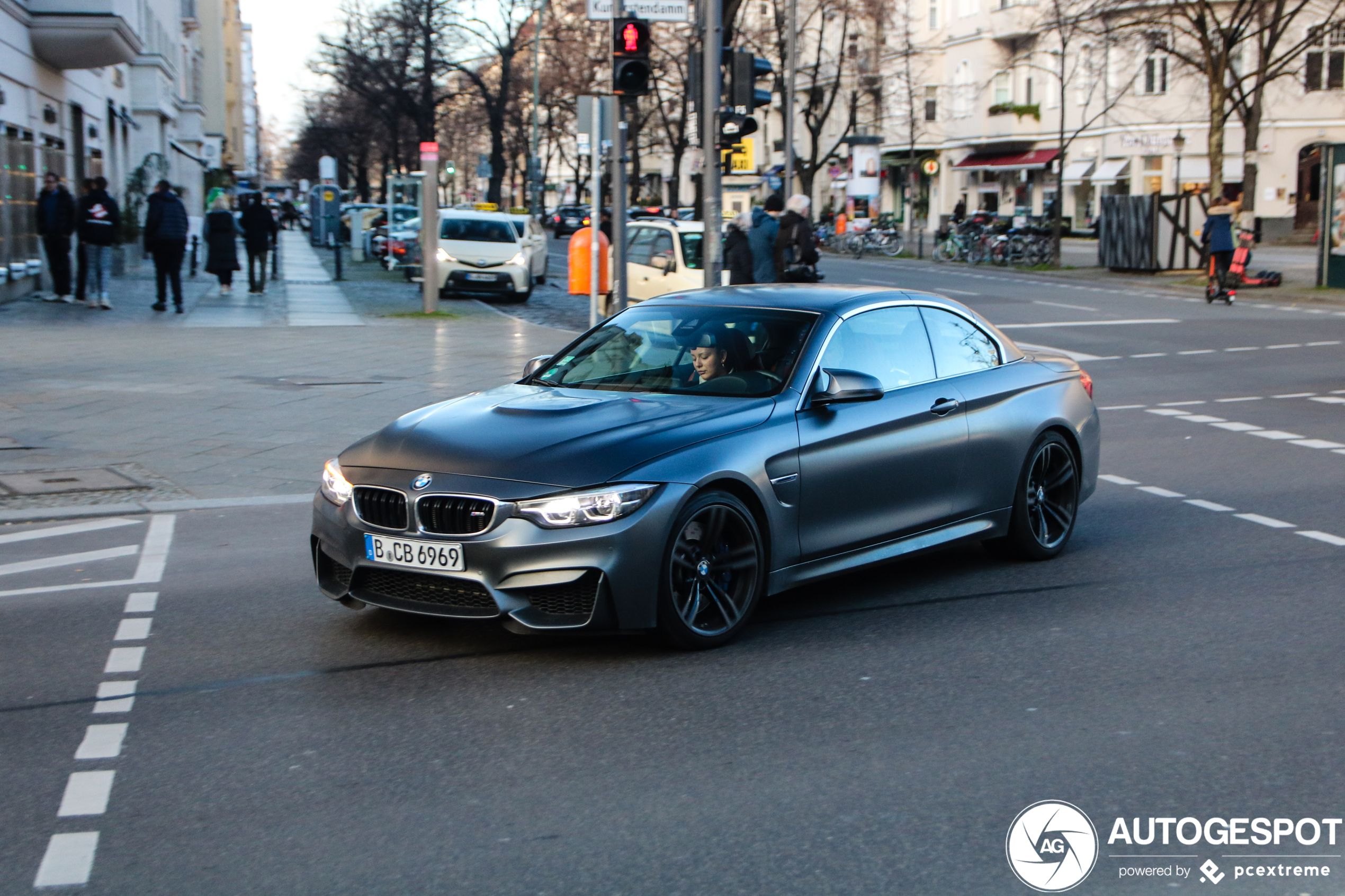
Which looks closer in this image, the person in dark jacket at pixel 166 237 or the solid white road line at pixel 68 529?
the solid white road line at pixel 68 529

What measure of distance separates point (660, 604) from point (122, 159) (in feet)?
121

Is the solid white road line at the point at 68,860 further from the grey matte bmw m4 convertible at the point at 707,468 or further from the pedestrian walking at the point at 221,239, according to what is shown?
the pedestrian walking at the point at 221,239

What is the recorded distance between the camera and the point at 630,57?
51.8 ft

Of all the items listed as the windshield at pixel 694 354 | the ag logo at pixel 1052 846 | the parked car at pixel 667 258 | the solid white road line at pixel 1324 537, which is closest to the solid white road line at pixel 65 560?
the windshield at pixel 694 354

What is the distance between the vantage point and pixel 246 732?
193 inches

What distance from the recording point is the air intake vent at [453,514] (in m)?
5.52

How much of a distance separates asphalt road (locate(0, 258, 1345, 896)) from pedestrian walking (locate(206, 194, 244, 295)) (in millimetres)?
17458

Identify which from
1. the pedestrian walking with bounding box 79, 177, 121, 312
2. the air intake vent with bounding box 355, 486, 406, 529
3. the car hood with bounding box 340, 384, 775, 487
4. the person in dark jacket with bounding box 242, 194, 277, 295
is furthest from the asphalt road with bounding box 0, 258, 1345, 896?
the person in dark jacket with bounding box 242, 194, 277, 295

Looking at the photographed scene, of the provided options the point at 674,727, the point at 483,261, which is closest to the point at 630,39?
the point at 674,727

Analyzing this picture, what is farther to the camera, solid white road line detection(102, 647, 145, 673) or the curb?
the curb

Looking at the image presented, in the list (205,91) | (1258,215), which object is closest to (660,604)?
(1258,215)

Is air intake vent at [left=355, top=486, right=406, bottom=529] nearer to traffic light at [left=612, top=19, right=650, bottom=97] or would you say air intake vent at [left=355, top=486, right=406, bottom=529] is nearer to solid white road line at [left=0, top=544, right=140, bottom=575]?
solid white road line at [left=0, top=544, right=140, bottom=575]

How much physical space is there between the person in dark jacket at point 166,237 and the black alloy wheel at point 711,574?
18308 millimetres

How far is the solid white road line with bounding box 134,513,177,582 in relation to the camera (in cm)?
737
